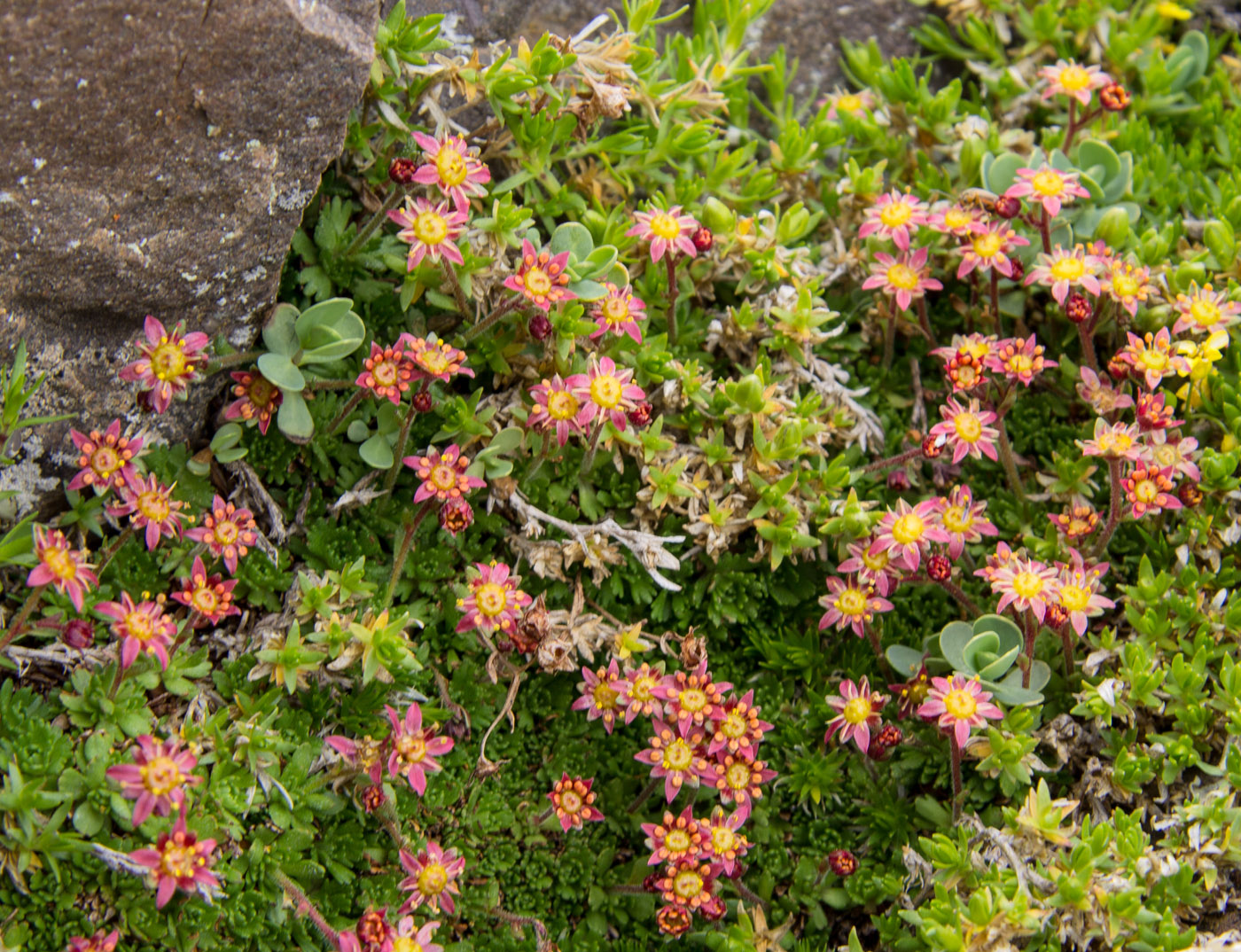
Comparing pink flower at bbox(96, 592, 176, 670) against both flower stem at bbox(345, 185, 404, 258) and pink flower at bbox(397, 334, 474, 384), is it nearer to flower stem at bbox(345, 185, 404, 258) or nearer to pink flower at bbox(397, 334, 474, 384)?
pink flower at bbox(397, 334, 474, 384)

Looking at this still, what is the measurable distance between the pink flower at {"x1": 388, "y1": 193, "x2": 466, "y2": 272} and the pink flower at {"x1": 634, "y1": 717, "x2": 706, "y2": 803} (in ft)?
5.84

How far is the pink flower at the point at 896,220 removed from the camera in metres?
4.21

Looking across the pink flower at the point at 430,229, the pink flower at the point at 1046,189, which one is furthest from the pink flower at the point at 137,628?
the pink flower at the point at 1046,189

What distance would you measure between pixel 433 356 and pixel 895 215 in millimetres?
2015

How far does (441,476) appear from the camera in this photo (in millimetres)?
3533

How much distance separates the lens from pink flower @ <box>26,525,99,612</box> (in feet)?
9.95

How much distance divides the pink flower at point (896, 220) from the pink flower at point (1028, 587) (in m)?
1.42

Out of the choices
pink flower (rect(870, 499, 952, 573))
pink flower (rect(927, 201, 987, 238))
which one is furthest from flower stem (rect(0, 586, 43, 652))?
pink flower (rect(927, 201, 987, 238))

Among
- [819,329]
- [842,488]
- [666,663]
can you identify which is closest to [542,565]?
[666,663]

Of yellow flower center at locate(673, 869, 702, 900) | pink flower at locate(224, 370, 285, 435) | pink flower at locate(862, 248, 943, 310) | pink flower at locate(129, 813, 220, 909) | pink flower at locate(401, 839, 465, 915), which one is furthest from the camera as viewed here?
pink flower at locate(862, 248, 943, 310)

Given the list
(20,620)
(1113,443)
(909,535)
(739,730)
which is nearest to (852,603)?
(909,535)

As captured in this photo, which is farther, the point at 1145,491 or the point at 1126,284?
the point at 1126,284

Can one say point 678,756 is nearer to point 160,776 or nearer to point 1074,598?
point 1074,598

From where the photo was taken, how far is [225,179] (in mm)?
3461
